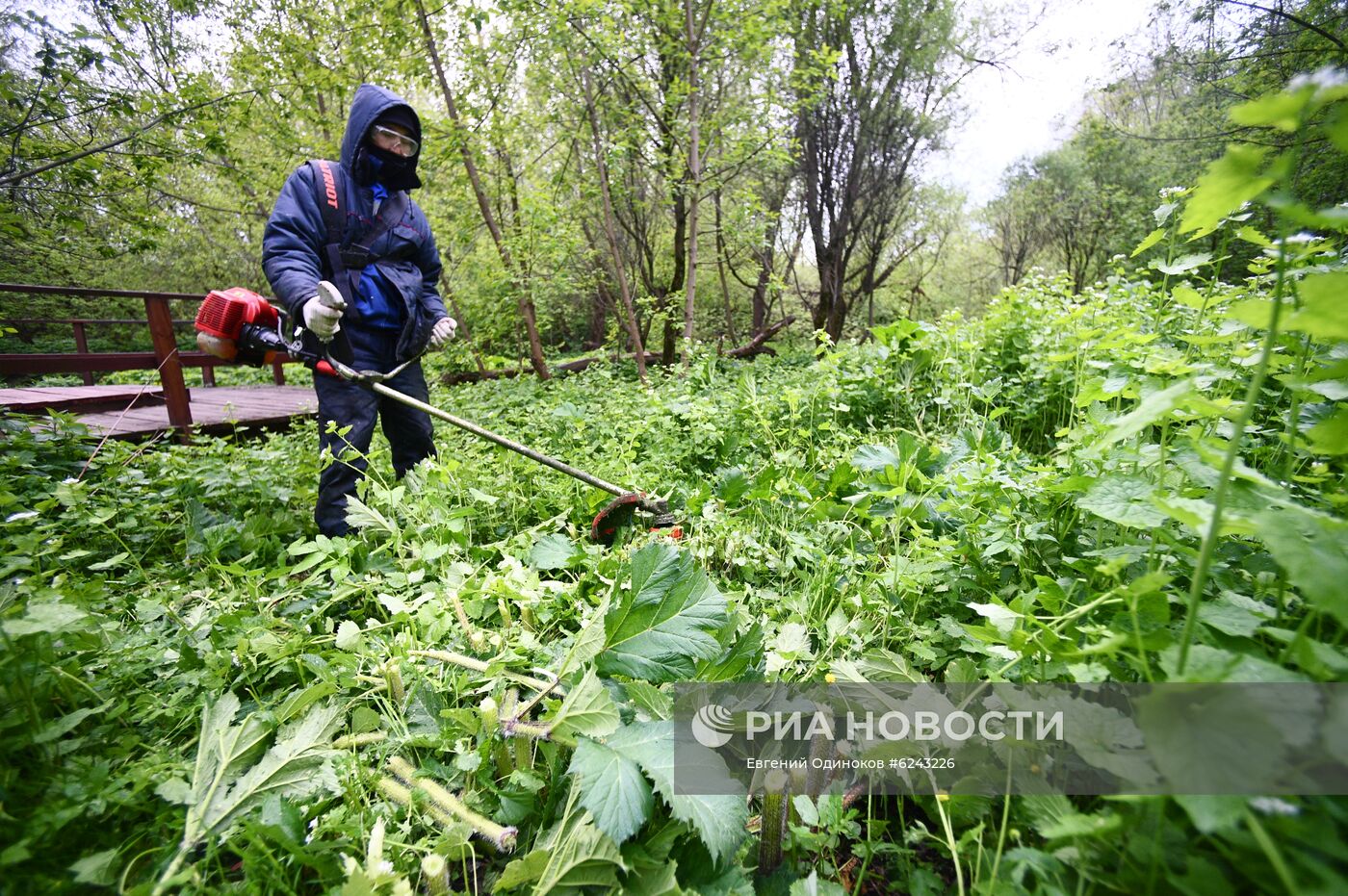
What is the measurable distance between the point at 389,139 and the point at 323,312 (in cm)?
130

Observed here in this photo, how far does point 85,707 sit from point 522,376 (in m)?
6.90

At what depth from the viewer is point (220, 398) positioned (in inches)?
312

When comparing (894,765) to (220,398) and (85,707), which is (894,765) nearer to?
(85,707)

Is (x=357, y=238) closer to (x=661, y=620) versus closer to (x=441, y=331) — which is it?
(x=441, y=331)

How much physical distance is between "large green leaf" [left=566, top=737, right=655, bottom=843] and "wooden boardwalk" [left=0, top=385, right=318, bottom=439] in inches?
182

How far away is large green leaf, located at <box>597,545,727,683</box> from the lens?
4.02ft

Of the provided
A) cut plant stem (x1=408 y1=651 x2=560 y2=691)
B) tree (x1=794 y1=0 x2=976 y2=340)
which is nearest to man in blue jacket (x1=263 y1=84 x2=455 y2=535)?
cut plant stem (x1=408 y1=651 x2=560 y2=691)

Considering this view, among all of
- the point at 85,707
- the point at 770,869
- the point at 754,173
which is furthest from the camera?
the point at 754,173

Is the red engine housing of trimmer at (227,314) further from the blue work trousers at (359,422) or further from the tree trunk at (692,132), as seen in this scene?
the tree trunk at (692,132)

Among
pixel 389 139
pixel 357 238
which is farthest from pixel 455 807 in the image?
pixel 389 139

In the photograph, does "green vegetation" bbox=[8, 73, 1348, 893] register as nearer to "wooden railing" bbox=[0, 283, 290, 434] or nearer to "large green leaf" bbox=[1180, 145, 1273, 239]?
"large green leaf" bbox=[1180, 145, 1273, 239]

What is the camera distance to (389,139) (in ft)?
10.1

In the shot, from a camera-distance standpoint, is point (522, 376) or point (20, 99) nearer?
point (20, 99)

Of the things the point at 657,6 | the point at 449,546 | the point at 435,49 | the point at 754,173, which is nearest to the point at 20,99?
the point at 435,49
